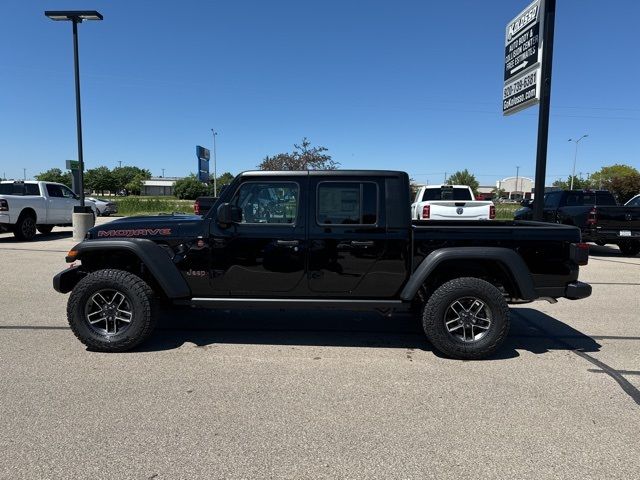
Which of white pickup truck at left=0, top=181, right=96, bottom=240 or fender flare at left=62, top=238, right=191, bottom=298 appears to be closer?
fender flare at left=62, top=238, right=191, bottom=298

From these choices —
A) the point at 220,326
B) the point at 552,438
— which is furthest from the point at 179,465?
the point at 220,326

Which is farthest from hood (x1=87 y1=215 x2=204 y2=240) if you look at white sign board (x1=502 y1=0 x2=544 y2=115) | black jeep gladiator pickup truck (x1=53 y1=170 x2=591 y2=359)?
white sign board (x1=502 y1=0 x2=544 y2=115)

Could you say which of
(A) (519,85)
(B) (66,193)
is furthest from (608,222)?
(B) (66,193)

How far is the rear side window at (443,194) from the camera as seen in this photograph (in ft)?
48.5

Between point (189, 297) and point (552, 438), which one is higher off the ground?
point (189, 297)

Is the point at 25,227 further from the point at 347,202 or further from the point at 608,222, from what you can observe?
the point at 608,222

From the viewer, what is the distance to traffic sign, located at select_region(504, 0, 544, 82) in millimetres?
9930

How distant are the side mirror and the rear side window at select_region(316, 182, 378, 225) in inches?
30.0

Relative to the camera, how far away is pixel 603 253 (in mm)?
13242

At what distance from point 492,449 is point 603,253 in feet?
41.2

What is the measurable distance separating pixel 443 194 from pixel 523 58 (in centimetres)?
511

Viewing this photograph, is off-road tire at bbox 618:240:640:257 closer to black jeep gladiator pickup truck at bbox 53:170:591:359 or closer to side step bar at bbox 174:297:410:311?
black jeep gladiator pickup truck at bbox 53:170:591:359

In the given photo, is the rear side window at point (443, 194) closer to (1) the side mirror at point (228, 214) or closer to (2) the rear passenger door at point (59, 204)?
(1) the side mirror at point (228, 214)

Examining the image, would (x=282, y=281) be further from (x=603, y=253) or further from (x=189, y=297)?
(x=603, y=253)
